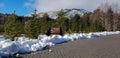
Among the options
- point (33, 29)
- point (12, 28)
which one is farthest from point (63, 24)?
point (33, 29)

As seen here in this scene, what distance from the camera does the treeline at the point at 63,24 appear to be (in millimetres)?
40875

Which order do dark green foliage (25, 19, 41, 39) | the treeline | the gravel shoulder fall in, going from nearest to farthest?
the gravel shoulder → dark green foliage (25, 19, 41, 39) → the treeline

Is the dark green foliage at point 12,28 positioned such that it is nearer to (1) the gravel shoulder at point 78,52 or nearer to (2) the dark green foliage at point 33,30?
(2) the dark green foliage at point 33,30

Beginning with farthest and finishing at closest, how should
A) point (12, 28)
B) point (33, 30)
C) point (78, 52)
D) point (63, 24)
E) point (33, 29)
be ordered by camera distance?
1. point (63, 24)
2. point (12, 28)
3. point (33, 29)
4. point (33, 30)
5. point (78, 52)

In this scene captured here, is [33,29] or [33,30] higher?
[33,29]

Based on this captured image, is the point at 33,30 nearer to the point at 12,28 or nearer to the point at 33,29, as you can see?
the point at 33,29

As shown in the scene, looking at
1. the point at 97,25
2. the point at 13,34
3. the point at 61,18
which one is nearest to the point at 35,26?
the point at 13,34

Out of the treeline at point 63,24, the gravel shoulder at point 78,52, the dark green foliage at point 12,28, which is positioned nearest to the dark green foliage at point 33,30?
the treeline at point 63,24

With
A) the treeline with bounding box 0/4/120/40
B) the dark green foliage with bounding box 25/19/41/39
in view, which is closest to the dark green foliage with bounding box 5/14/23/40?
the treeline with bounding box 0/4/120/40

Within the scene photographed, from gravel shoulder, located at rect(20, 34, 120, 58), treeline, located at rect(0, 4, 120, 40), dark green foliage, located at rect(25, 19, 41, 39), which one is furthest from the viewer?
treeline, located at rect(0, 4, 120, 40)

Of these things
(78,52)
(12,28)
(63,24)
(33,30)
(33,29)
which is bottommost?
(63,24)

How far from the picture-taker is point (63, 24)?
6581cm

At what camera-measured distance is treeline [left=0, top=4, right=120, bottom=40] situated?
134 feet

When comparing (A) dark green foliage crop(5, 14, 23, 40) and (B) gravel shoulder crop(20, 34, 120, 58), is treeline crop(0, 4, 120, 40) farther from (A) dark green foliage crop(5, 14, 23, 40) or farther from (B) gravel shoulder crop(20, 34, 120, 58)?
(B) gravel shoulder crop(20, 34, 120, 58)
